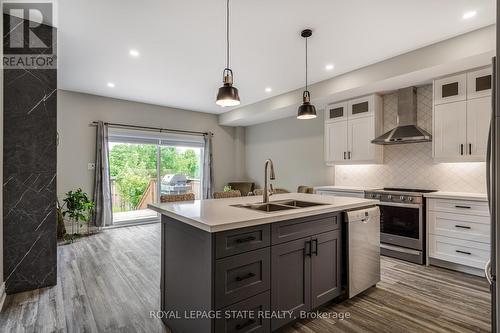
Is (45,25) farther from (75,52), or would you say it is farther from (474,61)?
(474,61)

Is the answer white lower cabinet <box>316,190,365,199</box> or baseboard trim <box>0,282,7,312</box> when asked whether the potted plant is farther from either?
white lower cabinet <box>316,190,365,199</box>

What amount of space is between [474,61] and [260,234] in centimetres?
329

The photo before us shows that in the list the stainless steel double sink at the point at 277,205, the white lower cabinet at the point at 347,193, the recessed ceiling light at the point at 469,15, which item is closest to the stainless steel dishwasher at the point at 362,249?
the stainless steel double sink at the point at 277,205

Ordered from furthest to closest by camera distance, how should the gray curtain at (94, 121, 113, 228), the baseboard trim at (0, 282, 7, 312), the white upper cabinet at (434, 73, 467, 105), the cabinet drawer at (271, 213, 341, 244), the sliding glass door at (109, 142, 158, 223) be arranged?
the sliding glass door at (109, 142, 158, 223) → the gray curtain at (94, 121, 113, 228) → the white upper cabinet at (434, 73, 467, 105) → the baseboard trim at (0, 282, 7, 312) → the cabinet drawer at (271, 213, 341, 244)

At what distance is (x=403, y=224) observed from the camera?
11.9 ft

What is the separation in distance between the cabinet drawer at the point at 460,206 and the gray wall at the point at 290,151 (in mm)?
2095

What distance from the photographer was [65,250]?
4.00m

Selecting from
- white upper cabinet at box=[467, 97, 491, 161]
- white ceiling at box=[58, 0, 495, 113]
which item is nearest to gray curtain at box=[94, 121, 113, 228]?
white ceiling at box=[58, 0, 495, 113]

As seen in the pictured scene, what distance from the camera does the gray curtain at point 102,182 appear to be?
5262mm

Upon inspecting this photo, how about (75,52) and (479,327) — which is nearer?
(479,327)

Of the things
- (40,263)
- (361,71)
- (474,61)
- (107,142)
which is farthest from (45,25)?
(474,61)

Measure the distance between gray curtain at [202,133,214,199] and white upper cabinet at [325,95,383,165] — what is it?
10.4 feet

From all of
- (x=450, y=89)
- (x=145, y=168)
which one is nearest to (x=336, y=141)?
(x=450, y=89)

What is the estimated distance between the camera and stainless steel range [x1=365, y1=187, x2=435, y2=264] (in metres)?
3.48
